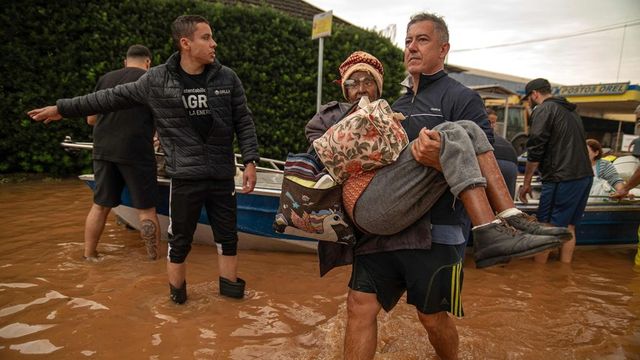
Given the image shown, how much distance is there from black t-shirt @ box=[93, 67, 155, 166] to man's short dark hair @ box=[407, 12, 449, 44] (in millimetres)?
2784

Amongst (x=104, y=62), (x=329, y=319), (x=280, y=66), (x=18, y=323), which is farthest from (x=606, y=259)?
(x=104, y=62)

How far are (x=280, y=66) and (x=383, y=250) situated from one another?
7494mm

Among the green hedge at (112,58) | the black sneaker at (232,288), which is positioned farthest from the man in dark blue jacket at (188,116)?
the green hedge at (112,58)

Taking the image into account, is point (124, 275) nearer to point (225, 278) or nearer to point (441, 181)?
point (225, 278)

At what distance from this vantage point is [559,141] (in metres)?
4.66

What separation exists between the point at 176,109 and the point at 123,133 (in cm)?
125

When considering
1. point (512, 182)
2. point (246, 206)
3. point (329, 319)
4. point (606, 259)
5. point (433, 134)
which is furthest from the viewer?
point (606, 259)

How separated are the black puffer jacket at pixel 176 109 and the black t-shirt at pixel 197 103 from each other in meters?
0.03

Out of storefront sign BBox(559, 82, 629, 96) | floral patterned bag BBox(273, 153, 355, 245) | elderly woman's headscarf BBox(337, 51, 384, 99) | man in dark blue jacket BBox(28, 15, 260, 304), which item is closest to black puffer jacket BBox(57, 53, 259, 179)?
man in dark blue jacket BBox(28, 15, 260, 304)

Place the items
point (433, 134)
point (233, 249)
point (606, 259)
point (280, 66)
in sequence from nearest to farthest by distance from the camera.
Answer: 1. point (433, 134)
2. point (233, 249)
3. point (606, 259)
4. point (280, 66)

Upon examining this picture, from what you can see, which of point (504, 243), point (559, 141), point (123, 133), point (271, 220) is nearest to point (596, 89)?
point (559, 141)

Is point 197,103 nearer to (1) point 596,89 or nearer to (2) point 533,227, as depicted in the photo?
(2) point 533,227

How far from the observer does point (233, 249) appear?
3.41 metres

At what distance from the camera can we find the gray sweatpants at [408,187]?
71.7 inches
